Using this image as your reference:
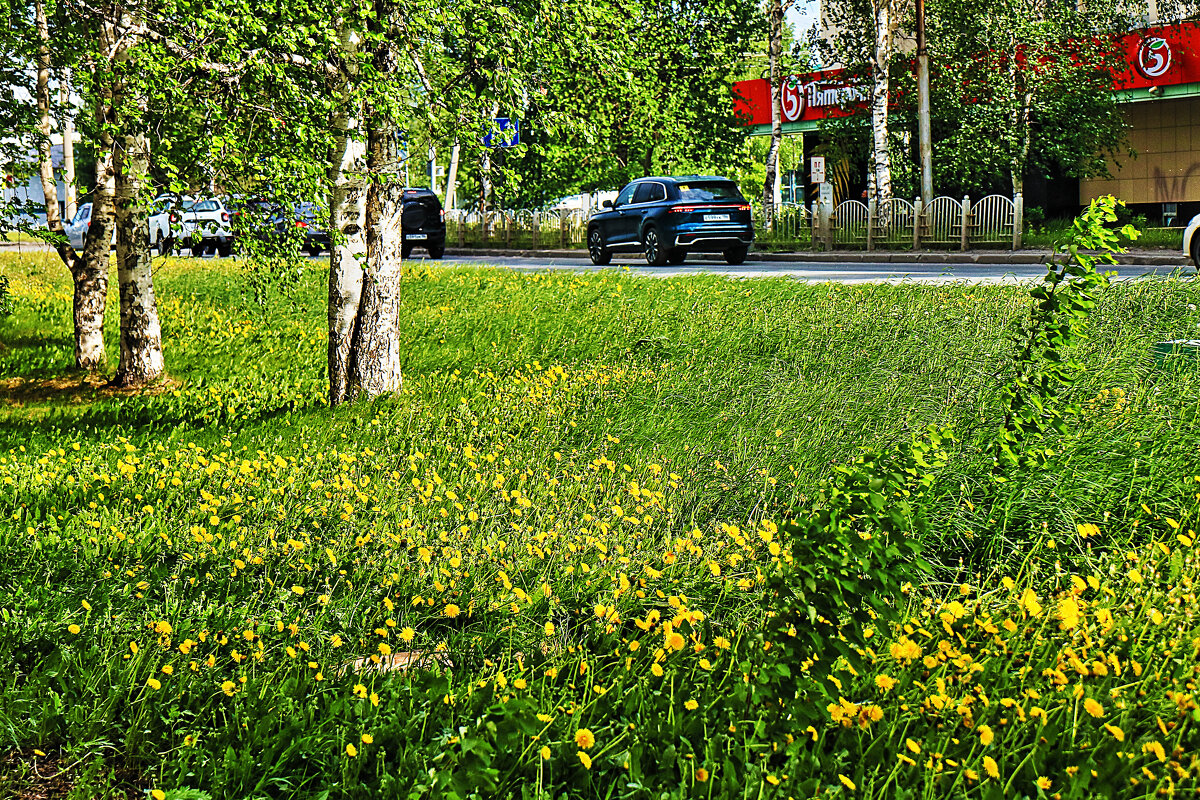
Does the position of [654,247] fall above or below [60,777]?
above

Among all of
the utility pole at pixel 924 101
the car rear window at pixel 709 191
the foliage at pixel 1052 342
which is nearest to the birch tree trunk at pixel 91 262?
the foliage at pixel 1052 342

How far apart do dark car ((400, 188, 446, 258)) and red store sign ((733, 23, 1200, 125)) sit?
8704 millimetres

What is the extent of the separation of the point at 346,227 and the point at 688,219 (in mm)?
14034

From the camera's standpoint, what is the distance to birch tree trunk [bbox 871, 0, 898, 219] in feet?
85.7

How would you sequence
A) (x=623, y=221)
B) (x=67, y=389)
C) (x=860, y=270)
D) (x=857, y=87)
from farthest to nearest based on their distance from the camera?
(x=857, y=87) < (x=623, y=221) < (x=860, y=270) < (x=67, y=389)

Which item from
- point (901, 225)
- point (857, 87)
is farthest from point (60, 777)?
point (857, 87)

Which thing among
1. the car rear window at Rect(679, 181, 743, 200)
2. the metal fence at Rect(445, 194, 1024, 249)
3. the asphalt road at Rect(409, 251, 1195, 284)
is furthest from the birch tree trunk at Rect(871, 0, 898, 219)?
the car rear window at Rect(679, 181, 743, 200)

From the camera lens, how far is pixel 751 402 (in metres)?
7.83

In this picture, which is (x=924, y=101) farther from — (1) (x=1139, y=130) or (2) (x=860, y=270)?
(1) (x=1139, y=130)

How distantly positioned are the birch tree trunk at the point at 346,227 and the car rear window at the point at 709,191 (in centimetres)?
1397

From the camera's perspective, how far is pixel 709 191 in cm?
2195

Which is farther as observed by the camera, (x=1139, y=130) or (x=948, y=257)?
(x=1139, y=130)

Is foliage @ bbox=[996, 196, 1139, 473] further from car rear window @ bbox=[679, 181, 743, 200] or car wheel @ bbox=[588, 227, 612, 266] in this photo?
car wheel @ bbox=[588, 227, 612, 266]

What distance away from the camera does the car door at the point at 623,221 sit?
75.3ft
